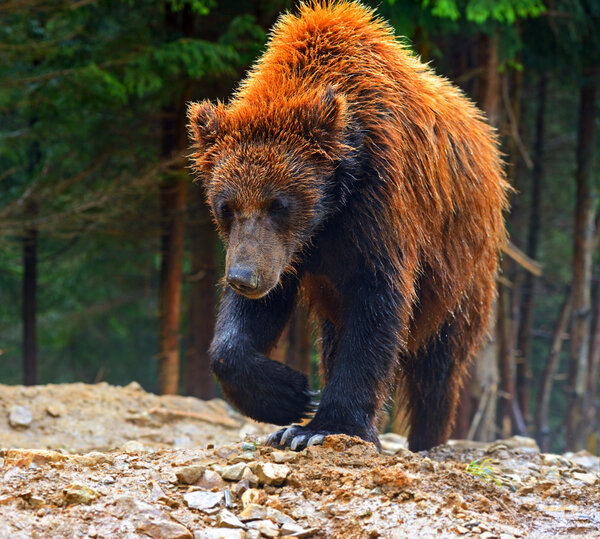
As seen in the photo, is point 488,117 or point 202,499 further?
point 488,117

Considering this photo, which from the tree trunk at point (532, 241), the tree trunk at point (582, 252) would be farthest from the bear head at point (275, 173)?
the tree trunk at point (532, 241)

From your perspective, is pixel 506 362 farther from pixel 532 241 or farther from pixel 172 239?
pixel 172 239

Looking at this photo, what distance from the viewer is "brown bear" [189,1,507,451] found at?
4.14 m

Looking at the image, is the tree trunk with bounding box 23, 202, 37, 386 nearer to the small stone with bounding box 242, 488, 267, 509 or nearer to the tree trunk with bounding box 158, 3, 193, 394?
the tree trunk with bounding box 158, 3, 193, 394

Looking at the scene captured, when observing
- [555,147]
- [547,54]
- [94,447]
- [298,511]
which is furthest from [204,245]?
[298,511]

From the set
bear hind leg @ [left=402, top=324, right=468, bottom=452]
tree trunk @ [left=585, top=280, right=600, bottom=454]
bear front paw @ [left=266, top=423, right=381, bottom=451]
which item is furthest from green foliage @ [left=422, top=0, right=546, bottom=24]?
tree trunk @ [left=585, top=280, right=600, bottom=454]

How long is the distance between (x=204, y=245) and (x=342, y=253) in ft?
29.9

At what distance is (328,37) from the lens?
4.71 meters

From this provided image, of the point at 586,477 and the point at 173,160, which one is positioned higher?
the point at 173,160

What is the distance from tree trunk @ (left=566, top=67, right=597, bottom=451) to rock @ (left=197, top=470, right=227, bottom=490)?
38.1 ft

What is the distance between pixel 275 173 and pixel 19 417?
358 cm

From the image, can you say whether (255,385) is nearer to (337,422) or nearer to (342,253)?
(337,422)

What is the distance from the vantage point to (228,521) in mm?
3109

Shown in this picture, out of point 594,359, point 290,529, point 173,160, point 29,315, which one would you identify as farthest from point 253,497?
point 594,359
